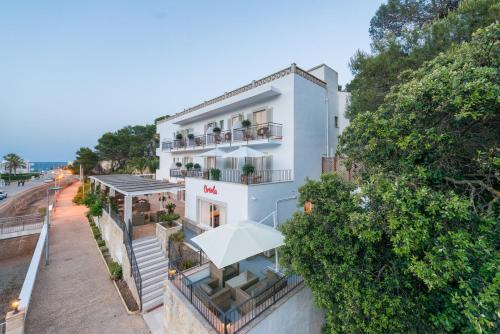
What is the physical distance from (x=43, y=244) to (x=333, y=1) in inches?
1153

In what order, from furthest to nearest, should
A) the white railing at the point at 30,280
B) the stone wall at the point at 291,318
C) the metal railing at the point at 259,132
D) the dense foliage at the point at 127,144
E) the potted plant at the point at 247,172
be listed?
the dense foliage at the point at 127,144, the metal railing at the point at 259,132, the potted plant at the point at 247,172, the white railing at the point at 30,280, the stone wall at the point at 291,318

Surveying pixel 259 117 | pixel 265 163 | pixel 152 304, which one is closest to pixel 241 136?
pixel 259 117

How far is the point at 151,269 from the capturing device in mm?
10438

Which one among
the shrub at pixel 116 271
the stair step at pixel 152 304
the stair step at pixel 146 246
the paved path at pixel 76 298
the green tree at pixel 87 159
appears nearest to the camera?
the paved path at pixel 76 298

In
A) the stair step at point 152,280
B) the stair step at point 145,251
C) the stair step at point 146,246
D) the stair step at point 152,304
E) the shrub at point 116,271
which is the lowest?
the stair step at point 152,304

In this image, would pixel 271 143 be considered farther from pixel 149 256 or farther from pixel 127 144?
pixel 127 144

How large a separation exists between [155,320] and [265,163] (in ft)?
34.5

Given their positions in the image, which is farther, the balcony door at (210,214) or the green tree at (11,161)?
the green tree at (11,161)

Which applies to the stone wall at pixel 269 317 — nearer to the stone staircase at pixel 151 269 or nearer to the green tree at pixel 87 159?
the stone staircase at pixel 151 269

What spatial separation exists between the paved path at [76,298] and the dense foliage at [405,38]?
15445 millimetres

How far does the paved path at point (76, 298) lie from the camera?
832cm

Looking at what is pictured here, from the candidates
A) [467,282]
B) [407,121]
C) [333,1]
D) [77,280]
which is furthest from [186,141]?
[467,282]

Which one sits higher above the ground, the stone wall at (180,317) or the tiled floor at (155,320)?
the stone wall at (180,317)

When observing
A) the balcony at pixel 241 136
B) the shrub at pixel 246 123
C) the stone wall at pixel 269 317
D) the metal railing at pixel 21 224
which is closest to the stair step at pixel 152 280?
the stone wall at pixel 269 317
